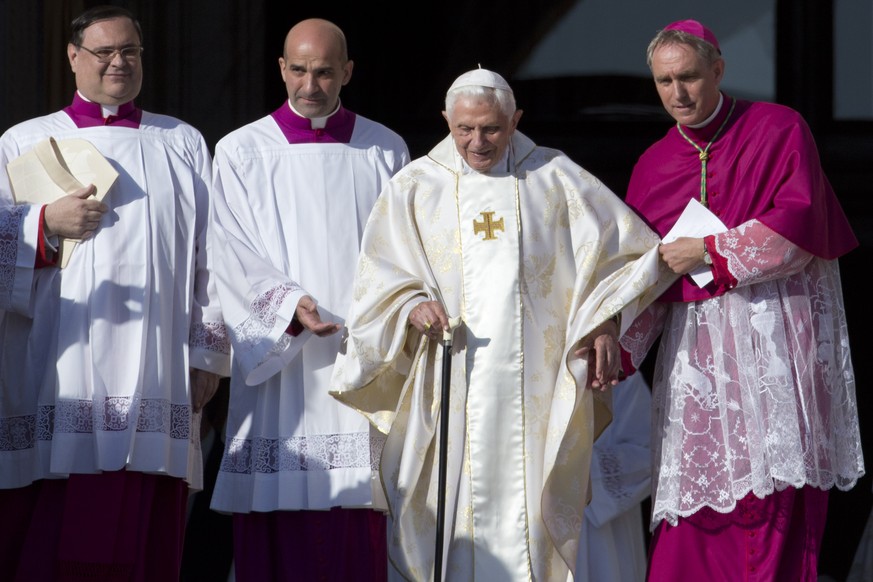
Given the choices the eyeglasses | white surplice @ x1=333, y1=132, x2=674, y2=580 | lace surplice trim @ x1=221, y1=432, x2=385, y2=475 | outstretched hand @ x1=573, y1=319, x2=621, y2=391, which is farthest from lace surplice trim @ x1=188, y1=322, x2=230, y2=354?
outstretched hand @ x1=573, y1=319, x2=621, y2=391

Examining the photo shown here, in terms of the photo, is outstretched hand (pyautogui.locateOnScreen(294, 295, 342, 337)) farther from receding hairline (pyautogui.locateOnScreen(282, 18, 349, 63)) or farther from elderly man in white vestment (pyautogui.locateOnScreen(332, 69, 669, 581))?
receding hairline (pyautogui.locateOnScreen(282, 18, 349, 63))

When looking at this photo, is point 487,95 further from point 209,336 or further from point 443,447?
point 209,336

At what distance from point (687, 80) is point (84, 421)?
2457 mm

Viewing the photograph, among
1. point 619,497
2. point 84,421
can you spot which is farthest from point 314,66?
point 619,497

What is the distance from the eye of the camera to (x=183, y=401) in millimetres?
7492

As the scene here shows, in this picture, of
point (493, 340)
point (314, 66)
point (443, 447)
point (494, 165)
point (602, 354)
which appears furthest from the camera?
point (314, 66)

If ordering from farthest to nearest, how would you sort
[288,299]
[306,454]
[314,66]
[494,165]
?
[314,66], [306,454], [288,299], [494,165]

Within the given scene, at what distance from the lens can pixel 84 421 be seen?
7340 mm

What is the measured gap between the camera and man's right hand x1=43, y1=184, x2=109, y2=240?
7.35 meters

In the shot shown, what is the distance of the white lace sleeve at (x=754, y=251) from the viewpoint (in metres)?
6.79

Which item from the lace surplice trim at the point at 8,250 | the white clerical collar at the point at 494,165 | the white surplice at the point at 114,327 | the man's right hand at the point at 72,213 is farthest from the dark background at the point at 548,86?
the white clerical collar at the point at 494,165

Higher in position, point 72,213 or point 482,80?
point 482,80

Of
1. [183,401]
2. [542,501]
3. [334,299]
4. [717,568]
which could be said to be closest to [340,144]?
[334,299]

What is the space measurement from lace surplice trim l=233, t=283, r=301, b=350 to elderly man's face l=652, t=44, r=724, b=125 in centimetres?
149
